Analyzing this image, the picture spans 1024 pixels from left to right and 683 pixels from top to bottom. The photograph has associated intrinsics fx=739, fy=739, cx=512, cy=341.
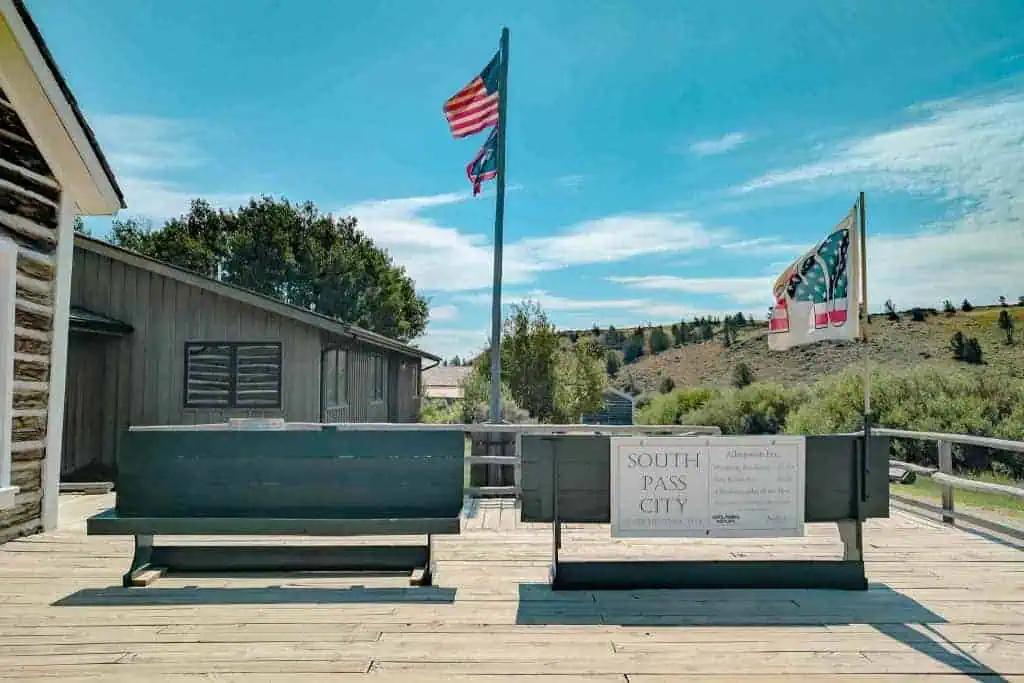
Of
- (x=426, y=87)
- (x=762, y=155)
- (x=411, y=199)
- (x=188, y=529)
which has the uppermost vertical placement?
(x=411, y=199)

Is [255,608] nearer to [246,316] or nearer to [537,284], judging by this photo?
[246,316]

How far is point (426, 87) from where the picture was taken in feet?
47.3

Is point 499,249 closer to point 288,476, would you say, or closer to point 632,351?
point 288,476

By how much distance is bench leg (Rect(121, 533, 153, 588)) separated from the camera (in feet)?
16.1

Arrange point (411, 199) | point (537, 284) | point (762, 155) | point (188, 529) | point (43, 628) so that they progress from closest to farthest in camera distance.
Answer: point (43, 628), point (188, 529), point (762, 155), point (537, 284), point (411, 199)

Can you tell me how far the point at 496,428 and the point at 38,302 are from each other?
4661mm

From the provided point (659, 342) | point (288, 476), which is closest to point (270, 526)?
point (288, 476)

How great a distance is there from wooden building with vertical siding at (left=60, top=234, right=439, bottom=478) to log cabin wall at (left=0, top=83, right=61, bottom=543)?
6.42 metres

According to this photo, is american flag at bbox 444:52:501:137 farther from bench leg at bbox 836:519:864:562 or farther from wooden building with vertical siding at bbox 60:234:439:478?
bench leg at bbox 836:519:864:562

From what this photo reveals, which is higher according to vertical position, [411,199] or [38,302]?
[411,199]

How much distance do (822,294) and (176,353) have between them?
37.7 ft

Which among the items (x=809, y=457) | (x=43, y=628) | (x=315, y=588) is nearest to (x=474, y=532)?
(x=315, y=588)

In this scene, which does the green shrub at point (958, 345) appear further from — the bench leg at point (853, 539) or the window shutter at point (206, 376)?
the bench leg at point (853, 539)

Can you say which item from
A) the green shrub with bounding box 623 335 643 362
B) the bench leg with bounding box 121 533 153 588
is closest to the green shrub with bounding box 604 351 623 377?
the green shrub with bounding box 623 335 643 362
